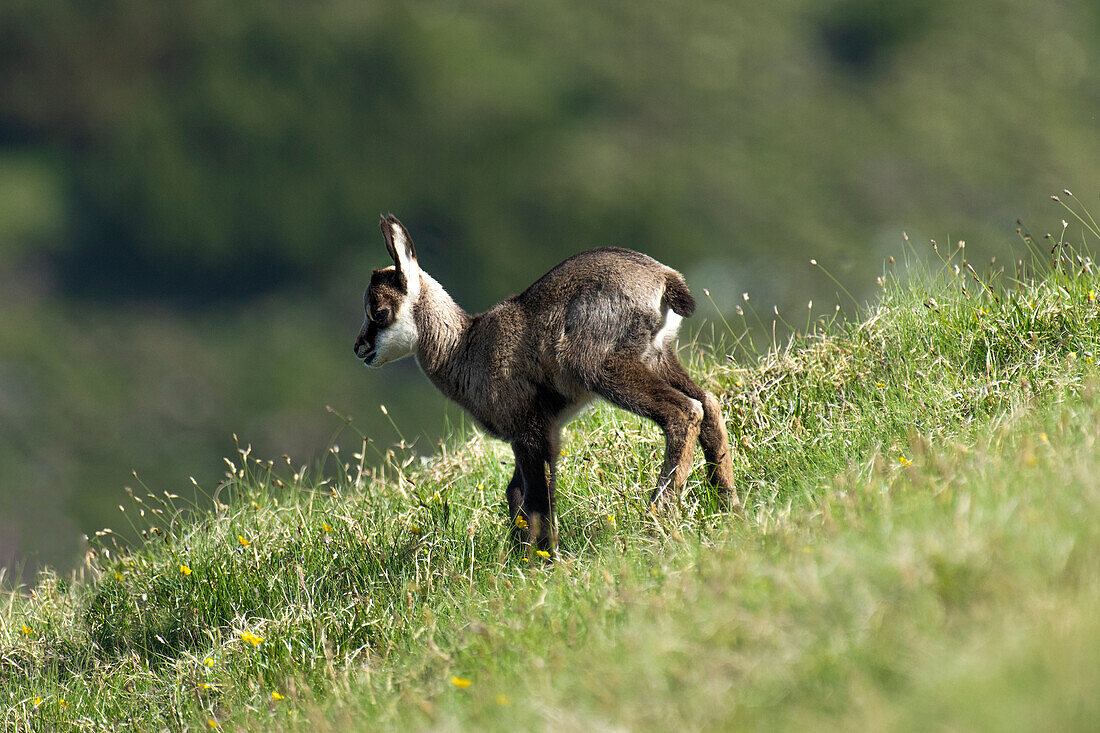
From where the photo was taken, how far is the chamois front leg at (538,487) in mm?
6246

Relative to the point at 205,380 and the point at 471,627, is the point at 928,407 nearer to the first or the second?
the point at 471,627

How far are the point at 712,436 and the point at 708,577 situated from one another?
1961 mm

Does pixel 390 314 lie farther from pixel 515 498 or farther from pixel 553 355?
pixel 515 498

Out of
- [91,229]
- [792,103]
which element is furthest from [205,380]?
[792,103]

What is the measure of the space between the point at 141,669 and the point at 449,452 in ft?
9.74

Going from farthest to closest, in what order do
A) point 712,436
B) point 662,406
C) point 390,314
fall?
1. point 390,314
2. point 712,436
3. point 662,406

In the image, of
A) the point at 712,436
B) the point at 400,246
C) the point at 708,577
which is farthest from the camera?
the point at 400,246

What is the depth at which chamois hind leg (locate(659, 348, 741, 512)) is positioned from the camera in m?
6.13

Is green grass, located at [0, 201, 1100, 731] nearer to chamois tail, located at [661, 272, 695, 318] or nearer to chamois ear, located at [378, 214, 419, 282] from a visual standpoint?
chamois tail, located at [661, 272, 695, 318]

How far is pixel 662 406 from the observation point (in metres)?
5.94

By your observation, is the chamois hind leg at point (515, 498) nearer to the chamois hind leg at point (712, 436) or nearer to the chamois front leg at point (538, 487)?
the chamois front leg at point (538, 487)

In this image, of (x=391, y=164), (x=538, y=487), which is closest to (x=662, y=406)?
(x=538, y=487)

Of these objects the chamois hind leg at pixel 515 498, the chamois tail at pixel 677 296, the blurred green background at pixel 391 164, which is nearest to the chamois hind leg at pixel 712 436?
the chamois tail at pixel 677 296

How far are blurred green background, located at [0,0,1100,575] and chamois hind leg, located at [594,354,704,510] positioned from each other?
42.0 meters
